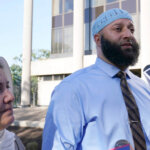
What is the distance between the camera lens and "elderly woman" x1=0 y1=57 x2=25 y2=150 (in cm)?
147

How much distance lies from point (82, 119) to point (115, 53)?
2.31 ft

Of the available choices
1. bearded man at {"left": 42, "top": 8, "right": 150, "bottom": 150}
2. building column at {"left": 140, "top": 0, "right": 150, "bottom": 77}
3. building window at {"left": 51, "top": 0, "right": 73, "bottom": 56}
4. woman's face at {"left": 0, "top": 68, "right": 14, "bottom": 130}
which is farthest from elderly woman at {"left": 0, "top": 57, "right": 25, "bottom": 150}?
building window at {"left": 51, "top": 0, "right": 73, "bottom": 56}

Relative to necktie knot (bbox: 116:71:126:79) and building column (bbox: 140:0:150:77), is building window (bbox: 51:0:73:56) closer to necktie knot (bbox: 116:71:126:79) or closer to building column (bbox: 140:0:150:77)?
building column (bbox: 140:0:150:77)

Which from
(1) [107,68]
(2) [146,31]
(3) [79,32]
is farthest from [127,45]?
(3) [79,32]

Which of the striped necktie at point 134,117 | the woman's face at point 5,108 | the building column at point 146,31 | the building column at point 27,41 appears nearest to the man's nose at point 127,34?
the striped necktie at point 134,117

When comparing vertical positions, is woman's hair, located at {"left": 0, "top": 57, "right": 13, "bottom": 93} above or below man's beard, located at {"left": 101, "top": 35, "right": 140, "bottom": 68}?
below

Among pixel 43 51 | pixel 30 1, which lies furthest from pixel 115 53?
pixel 43 51

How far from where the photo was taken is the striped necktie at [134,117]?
7.32 ft

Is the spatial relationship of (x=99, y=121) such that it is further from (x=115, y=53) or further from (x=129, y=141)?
(x=115, y=53)

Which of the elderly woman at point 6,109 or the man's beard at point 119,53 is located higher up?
the man's beard at point 119,53

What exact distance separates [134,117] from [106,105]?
0.25 meters

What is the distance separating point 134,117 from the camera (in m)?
2.32

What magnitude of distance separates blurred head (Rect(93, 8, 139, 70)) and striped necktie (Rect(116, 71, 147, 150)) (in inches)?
8.2

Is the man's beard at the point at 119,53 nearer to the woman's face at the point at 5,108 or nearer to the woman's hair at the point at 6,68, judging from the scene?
the woman's hair at the point at 6,68
